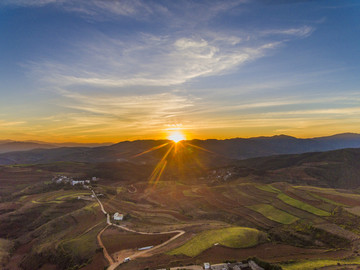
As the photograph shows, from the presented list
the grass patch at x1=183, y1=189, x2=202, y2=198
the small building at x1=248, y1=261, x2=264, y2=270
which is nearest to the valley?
the grass patch at x1=183, y1=189, x2=202, y2=198

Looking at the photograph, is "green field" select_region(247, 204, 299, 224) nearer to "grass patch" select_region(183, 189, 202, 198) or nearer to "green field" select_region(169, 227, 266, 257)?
"green field" select_region(169, 227, 266, 257)

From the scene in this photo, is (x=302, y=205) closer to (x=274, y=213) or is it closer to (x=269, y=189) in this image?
(x=274, y=213)

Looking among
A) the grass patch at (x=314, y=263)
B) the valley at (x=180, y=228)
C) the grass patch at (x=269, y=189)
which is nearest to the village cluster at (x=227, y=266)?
the valley at (x=180, y=228)

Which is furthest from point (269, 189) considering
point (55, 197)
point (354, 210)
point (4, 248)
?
point (4, 248)

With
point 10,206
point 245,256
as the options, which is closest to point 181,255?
point 245,256

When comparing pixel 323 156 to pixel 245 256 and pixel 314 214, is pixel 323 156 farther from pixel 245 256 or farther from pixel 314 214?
pixel 245 256
